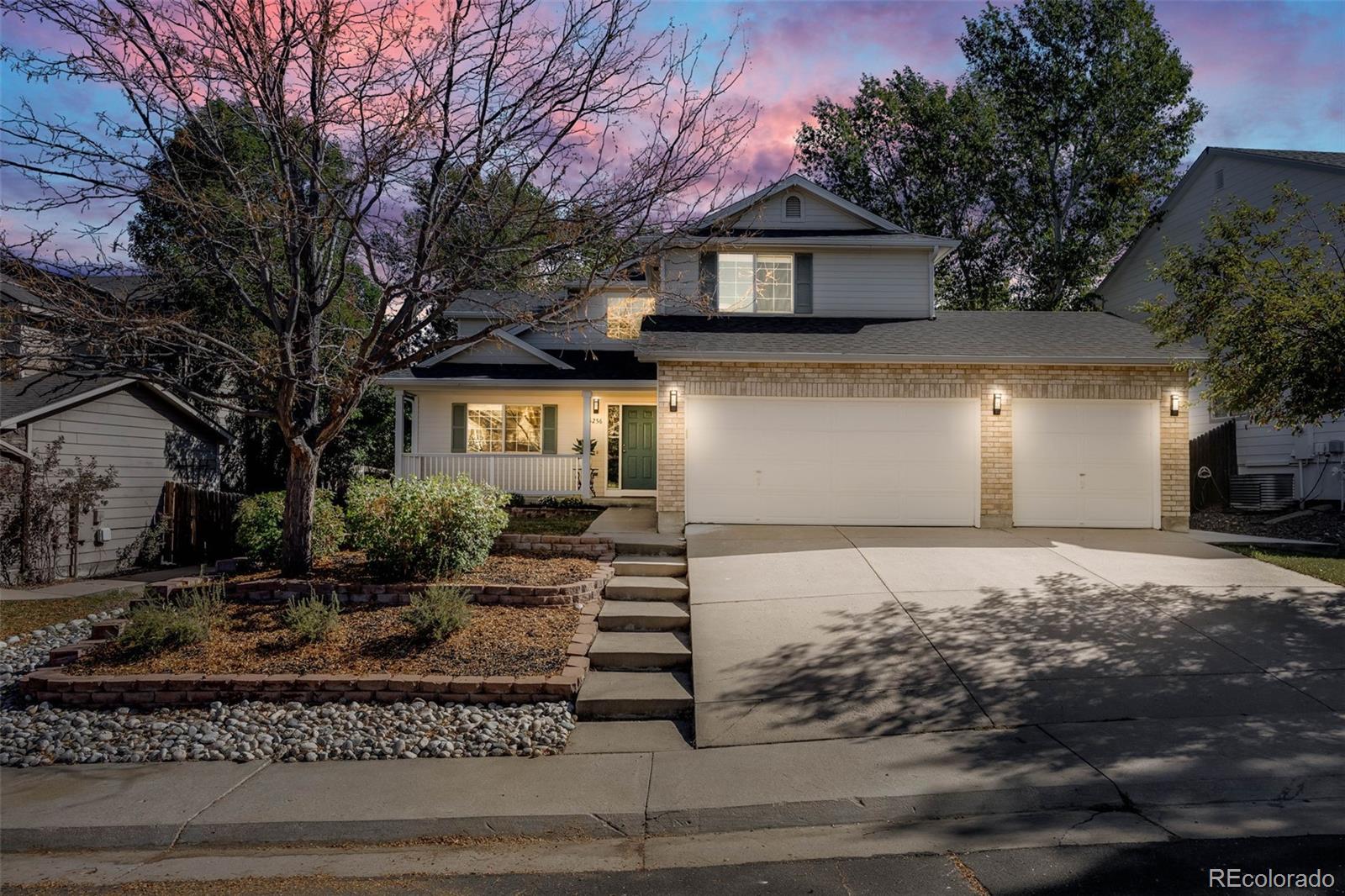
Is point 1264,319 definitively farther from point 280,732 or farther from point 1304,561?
point 280,732

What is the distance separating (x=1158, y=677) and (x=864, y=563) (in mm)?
3747

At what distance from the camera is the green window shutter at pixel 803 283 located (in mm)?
15570

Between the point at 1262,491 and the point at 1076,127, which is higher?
the point at 1076,127

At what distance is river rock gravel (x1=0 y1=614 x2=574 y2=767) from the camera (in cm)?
556

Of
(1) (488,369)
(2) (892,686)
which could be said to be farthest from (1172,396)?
(1) (488,369)

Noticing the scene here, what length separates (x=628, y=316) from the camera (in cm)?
1403

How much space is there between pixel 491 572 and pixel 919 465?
716 centimetres

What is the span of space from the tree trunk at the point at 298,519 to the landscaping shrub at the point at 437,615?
189cm

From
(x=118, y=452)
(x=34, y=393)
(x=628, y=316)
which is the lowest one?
(x=118, y=452)

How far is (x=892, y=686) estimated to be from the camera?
20.7 ft

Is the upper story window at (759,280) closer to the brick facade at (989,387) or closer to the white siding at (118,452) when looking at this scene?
the brick facade at (989,387)

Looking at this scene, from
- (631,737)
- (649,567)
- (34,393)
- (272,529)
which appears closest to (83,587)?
(34,393)

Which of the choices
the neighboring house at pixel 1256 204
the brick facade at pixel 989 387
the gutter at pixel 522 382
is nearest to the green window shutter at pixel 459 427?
the gutter at pixel 522 382

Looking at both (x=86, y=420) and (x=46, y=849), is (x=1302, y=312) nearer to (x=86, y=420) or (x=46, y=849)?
(x=46, y=849)
